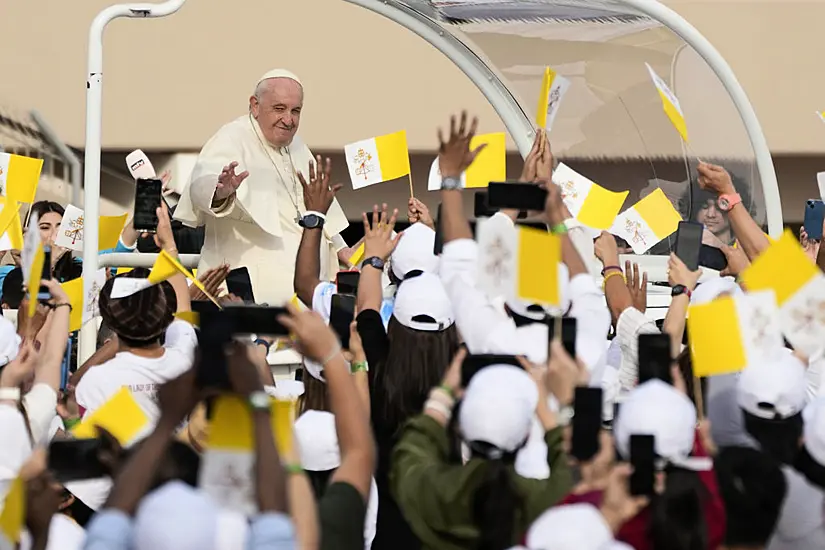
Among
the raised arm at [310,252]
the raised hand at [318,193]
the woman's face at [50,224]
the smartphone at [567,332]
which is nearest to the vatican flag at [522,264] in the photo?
the smartphone at [567,332]

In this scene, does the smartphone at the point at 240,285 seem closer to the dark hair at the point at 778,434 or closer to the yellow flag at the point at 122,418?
the yellow flag at the point at 122,418

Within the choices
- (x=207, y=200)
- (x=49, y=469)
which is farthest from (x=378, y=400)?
(x=207, y=200)

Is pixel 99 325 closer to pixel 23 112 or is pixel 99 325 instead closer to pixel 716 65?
pixel 716 65

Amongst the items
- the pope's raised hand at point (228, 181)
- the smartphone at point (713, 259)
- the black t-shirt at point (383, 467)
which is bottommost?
the black t-shirt at point (383, 467)

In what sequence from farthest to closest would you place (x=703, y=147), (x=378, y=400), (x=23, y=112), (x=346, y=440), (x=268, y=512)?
(x=23, y=112) < (x=703, y=147) < (x=378, y=400) < (x=346, y=440) < (x=268, y=512)

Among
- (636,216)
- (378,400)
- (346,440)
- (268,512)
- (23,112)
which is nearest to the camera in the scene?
(268,512)

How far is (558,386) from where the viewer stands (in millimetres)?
2918

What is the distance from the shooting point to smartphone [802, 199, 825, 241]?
560 centimetres

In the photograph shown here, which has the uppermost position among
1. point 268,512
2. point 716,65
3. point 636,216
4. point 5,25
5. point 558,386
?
point 5,25

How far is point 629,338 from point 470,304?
3.16ft

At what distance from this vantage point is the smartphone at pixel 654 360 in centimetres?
Result: 295

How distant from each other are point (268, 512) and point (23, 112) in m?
10.5

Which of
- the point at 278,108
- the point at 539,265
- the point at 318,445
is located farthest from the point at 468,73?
the point at 539,265

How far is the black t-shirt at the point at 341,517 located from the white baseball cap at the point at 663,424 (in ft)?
1.74
